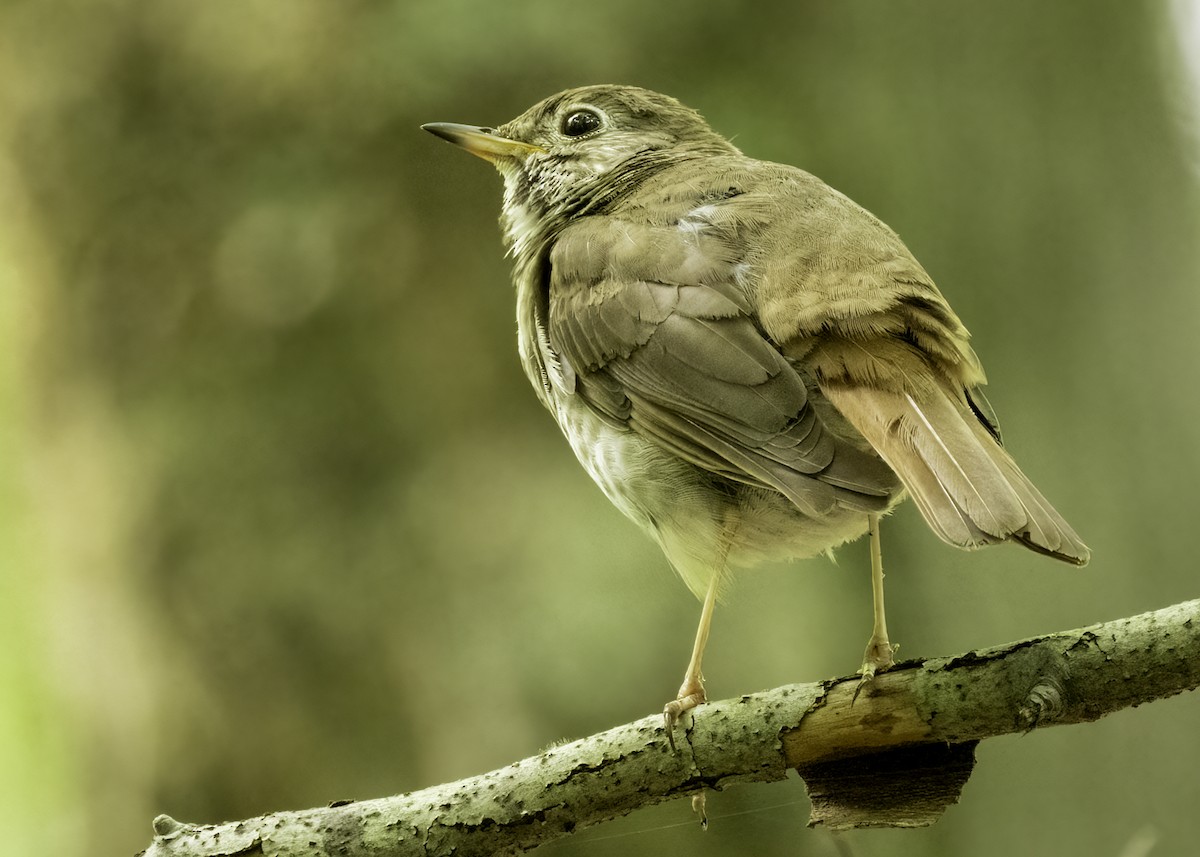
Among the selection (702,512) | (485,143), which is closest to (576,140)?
(485,143)

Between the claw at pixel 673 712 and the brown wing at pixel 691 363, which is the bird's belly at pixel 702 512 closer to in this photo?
the brown wing at pixel 691 363

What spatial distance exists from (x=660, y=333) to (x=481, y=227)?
130 centimetres

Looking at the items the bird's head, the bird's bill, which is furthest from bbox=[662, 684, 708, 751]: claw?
the bird's bill

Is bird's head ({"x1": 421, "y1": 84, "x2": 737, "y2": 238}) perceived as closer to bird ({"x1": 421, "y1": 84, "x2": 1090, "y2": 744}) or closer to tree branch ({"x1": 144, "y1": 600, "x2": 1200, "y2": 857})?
bird ({"x1": 421, "y1": 84, "x2": 1090, "y2": 744})

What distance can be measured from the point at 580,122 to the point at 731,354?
1.16 m

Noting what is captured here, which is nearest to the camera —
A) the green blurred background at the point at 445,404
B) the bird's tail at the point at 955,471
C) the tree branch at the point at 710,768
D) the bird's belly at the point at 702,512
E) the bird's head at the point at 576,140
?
the bird's tail at the point at 955,471

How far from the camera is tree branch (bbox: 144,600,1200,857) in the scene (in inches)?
75.2

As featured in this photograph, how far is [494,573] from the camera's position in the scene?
136 inches

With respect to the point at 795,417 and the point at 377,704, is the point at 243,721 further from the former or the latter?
the point at 795,417

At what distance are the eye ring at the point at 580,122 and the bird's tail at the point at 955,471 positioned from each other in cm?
137

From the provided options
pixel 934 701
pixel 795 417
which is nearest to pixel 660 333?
pixel 795 417

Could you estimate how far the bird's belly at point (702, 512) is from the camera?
7.97 ft

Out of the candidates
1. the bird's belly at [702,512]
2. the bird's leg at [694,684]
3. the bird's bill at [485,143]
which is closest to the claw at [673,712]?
the bird's leg at [694,684]

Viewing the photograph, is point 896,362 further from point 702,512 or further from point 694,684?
point 694,684
